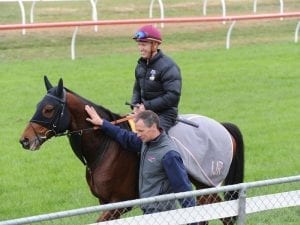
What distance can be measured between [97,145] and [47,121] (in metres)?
0.54

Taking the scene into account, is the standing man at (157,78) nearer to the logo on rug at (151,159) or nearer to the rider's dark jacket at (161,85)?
the rider's dark jacket at (161,85)

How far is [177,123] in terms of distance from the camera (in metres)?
8.17

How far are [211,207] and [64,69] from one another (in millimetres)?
11362

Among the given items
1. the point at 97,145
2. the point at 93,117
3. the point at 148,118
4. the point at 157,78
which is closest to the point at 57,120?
the point at 93,117

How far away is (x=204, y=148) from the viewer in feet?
26.6

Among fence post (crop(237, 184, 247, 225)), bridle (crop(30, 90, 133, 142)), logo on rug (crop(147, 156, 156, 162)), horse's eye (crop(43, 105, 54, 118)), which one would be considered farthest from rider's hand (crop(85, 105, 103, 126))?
fence post (crop(237, 184, 247, 225))

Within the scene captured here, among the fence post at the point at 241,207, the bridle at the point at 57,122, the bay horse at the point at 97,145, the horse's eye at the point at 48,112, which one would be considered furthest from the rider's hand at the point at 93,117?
the fence post at the point at 241,207

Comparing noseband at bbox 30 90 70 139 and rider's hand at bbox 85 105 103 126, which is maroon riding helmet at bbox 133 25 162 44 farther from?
noseband at bbox 30 90 70 139

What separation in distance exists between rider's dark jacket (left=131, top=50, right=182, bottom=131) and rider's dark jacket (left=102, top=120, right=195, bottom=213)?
93cm

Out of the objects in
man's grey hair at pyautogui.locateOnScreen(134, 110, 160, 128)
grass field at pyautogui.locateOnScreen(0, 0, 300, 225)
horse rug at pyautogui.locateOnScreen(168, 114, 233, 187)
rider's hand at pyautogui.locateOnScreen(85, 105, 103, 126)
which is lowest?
grass field at pyautogui.locateOnScreen(0, 0, 300, 225)

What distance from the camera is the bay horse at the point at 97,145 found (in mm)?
7684

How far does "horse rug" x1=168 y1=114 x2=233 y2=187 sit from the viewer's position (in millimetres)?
7969

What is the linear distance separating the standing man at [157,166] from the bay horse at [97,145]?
0.81 metres

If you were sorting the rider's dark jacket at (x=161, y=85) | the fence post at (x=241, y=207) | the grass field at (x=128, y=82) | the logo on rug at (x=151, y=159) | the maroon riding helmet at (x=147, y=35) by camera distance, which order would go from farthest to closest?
the grass field at (x=128, y=82) < the rider's dark jacket at (x=161, y=85) < the maroon riding helmet at (x=147, y=35) < the logo on rug at (x=151, y=159) < the fence post at (x=241, y=207)
